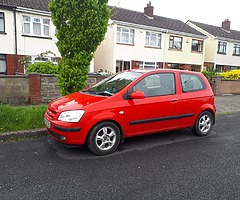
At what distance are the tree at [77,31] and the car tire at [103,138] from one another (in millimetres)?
Result: 2320

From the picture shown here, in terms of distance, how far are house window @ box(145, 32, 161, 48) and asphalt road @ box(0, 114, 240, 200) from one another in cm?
1765

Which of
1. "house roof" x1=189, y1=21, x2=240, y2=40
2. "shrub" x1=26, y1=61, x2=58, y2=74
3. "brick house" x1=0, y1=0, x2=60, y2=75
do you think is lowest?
"shrub" x1=26, y1=61, x2=58, y2=74

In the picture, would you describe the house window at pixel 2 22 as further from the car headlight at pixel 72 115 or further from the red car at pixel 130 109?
the car headlight at pixel 72 115

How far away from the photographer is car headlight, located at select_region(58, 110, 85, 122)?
4.02m

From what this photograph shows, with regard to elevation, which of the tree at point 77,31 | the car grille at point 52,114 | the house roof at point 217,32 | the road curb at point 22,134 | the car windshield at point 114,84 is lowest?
the road curb at point 22,134

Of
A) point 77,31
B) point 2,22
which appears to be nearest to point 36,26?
point 2,22

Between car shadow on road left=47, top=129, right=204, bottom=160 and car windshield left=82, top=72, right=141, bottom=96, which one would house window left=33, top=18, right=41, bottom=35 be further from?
car shadow on road left=47, top=129, right=204, bottom=160

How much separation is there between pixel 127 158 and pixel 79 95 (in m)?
1.70

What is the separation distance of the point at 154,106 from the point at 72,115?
1.73 metres

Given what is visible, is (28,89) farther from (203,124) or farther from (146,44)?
(146,44)

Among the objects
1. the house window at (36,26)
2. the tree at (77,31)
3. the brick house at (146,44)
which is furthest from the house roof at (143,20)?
the tree at (77,31)

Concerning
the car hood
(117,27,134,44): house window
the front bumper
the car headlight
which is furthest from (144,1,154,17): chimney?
the front bumper

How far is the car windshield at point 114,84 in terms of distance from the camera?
4.67 meters

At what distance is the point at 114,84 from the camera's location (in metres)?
4.96
